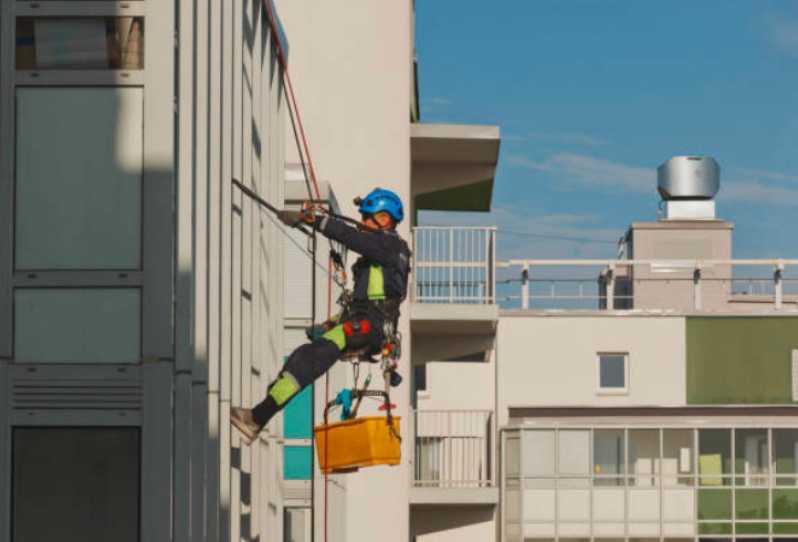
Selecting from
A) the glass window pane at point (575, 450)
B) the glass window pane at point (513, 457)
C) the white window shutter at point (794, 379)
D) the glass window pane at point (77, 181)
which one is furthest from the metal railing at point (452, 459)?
the glass window pane at point (77, 181)

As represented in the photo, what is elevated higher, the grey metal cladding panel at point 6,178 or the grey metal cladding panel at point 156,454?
the grey metal cladding panel at point 6,178

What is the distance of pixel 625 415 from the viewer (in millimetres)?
51156

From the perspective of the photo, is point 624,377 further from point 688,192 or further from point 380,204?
point 380,204

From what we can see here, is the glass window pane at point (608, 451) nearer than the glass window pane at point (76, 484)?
No

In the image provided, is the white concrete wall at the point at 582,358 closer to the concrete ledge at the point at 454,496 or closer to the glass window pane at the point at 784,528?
the glass window pane at the point at 784,528

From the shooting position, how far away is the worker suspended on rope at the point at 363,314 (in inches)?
562

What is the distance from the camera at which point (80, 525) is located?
463 inches

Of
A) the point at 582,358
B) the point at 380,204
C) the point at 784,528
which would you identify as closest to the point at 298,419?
the point at 380,204

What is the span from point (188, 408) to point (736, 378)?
40369 millimetres

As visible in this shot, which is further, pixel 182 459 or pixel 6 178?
pixel 182 459

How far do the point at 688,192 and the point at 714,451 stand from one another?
26405 millimetres

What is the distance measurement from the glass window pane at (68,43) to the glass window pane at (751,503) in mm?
36597

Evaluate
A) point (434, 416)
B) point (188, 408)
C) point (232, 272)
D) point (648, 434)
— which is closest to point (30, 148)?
point (188, 408)

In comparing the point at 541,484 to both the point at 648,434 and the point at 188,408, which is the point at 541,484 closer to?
the point at 648,434
